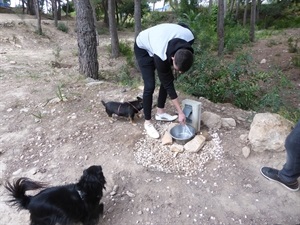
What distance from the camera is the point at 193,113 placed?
10.1 ft

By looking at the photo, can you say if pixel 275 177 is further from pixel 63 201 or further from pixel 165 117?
pixel 63 201

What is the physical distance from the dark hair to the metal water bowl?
90 cm

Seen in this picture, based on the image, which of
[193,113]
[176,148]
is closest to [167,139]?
[176,148]

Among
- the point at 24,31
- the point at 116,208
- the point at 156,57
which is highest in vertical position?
the point at 24,31

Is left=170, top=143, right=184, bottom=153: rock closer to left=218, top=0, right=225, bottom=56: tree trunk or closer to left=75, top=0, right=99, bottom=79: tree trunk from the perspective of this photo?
left=75, top=0, right=99, bottom=79: tree trunk

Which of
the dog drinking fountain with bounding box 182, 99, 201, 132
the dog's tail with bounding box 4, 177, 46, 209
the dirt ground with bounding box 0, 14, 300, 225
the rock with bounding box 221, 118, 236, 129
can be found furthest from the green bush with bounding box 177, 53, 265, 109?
the dog's tail with bounding box 4, 177, 46, 209

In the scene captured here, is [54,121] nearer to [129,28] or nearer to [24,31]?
[24,31]

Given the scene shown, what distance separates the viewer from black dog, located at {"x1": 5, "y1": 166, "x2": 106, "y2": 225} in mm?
1938

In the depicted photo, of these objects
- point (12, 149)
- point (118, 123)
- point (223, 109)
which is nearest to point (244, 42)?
point (223, 109)

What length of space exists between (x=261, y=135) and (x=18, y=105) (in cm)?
369

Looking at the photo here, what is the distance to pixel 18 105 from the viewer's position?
427cm

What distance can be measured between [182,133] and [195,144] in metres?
0.24

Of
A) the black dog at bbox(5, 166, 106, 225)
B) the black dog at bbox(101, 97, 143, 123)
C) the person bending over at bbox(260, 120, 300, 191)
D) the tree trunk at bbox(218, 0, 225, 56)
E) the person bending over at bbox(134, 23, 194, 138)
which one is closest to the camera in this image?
the black dog at bbox(5, 166, 106, 225)

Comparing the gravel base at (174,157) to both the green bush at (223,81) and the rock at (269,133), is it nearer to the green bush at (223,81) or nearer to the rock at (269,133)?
the rock at (269,133)
